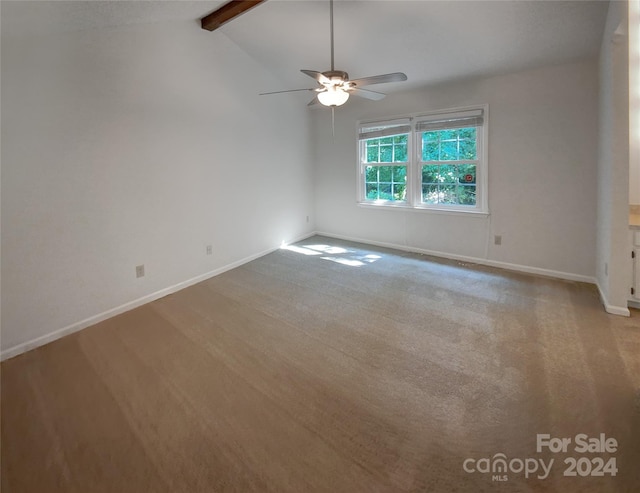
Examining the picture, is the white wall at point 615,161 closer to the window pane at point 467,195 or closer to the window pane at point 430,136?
the window pane at point 467,195

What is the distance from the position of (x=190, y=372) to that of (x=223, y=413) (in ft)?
1.69

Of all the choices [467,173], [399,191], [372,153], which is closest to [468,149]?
[467,173]

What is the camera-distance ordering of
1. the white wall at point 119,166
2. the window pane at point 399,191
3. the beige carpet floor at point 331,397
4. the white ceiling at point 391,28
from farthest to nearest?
the window pane at point 399,191, the white ceiling at point 391,28, the white wall at point 119,166, the beige carpet floor at point 331,397

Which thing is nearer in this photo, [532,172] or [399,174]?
[532,172]

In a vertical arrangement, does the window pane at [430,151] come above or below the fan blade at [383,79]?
below

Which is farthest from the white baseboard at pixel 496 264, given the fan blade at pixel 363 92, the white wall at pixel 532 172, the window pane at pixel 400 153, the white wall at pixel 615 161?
the fan blade at pixel 363 92

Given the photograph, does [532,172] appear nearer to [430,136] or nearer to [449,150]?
[449,150]

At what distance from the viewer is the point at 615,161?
2.62 meters

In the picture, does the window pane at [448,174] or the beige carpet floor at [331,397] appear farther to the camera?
the window pane at [448,174]

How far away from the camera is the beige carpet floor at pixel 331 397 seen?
1.45 metres

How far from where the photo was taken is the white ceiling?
2557 mm

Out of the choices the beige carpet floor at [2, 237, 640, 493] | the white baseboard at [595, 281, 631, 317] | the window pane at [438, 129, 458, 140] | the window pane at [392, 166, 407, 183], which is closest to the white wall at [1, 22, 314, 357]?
the beige carpet floor at [2, 237, 640, 493]

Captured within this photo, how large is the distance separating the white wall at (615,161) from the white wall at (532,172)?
0.39m

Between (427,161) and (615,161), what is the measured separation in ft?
7.37
